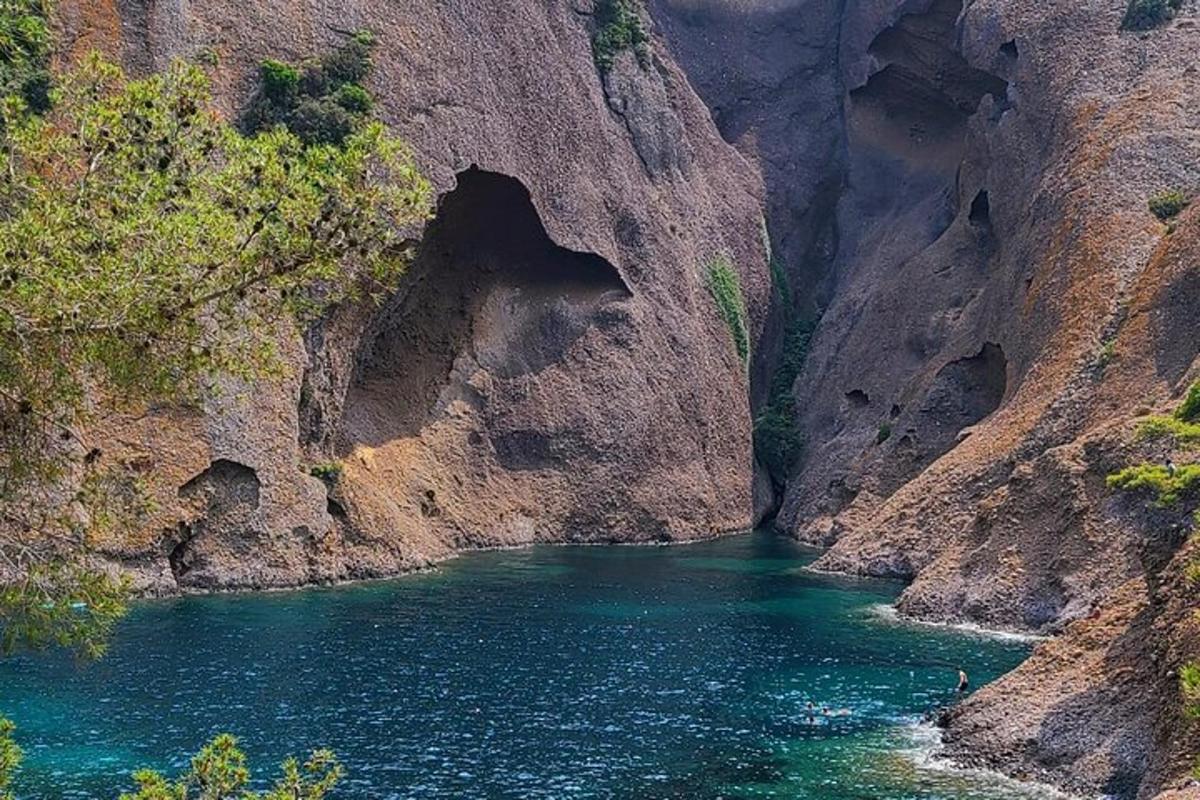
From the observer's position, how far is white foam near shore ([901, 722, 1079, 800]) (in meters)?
33.4

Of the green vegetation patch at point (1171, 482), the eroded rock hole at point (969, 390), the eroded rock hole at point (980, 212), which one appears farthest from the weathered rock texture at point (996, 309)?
the green vegetation patch at point (1171, 482)

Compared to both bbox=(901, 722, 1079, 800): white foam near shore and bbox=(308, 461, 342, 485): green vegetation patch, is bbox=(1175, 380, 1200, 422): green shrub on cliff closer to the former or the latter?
Answer: bbox=(901, 722, 1079, 800): white foam near shore

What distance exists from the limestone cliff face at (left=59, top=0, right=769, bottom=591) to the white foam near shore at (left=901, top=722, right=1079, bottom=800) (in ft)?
120

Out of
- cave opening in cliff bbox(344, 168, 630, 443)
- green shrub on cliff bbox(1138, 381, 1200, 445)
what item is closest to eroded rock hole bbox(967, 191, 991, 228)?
cave opening in cliff bbox(344, 168, 630, 443)

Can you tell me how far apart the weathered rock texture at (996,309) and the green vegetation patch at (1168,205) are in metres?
0.99

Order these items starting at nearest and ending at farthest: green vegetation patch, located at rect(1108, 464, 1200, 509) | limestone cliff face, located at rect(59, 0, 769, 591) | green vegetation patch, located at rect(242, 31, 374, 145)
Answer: green vegetation patch, located at rect(1108, 464, 1200, 509)
limestone cliff face, located at rect(59, 0, 769, 591)
green vegetation patch, located at rect(242, 31, 374, 145)

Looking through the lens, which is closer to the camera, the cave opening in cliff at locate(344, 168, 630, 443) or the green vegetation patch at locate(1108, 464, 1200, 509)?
the green vegetation patch at locate(1108, 464, 1200, 509)

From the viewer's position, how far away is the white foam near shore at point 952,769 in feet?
110

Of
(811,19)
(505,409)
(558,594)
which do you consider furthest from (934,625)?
(811,19)

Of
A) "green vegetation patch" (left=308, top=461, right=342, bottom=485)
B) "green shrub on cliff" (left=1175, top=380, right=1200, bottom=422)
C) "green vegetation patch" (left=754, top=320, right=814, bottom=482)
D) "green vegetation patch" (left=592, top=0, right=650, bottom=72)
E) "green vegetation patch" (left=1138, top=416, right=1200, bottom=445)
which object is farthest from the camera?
"green vegetation patch" (left=754, top=320, right=814, bottom=482)

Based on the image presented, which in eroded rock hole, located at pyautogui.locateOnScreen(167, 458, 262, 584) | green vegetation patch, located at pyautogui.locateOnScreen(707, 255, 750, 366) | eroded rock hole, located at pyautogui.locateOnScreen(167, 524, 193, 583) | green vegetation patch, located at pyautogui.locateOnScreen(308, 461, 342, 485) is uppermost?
green vegetation patch, located at pyautogui.locateOnScreen(707, 255, 750, 366)

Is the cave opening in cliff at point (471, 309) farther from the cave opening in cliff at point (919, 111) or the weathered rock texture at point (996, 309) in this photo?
the cave opening in cliff at point (919, 111)

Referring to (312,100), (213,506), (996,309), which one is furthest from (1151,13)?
(213,506)

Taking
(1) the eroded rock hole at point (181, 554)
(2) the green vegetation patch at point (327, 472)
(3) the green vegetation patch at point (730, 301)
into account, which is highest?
(3) the green vegetation patch at point (730, 301)
